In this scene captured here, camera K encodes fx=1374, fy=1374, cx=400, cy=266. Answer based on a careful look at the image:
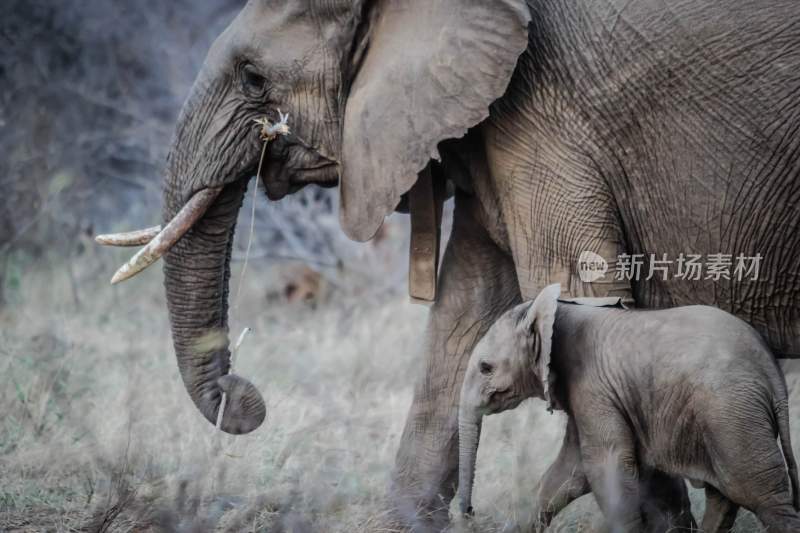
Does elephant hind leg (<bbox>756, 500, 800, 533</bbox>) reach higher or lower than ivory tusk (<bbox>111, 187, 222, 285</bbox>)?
lower

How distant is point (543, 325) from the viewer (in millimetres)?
4359

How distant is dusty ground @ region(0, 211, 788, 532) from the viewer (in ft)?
15.8

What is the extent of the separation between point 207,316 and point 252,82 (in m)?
0.91

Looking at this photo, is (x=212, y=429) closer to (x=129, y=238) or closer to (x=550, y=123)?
(x=129, y=238)

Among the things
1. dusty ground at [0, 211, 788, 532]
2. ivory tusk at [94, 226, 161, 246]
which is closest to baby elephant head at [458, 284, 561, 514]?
dusty ground at [0, 211, 788, 532]

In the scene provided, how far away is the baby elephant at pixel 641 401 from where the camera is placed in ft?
13.3

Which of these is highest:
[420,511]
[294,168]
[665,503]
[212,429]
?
[294,168]

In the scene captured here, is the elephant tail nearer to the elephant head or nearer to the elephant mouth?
the elephant head

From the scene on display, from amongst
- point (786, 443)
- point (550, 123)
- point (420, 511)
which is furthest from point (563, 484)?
point (550, 123)

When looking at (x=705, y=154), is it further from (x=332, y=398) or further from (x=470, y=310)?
(x=332, y=398)

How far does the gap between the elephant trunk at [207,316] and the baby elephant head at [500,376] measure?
0.90 meters

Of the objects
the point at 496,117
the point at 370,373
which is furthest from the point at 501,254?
the point at 370,373

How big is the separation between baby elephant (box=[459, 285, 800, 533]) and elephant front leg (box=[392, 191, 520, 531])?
26.6 inches

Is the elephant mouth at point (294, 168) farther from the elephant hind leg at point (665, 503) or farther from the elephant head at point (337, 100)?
the elephant hind leg at point (665, 503)
